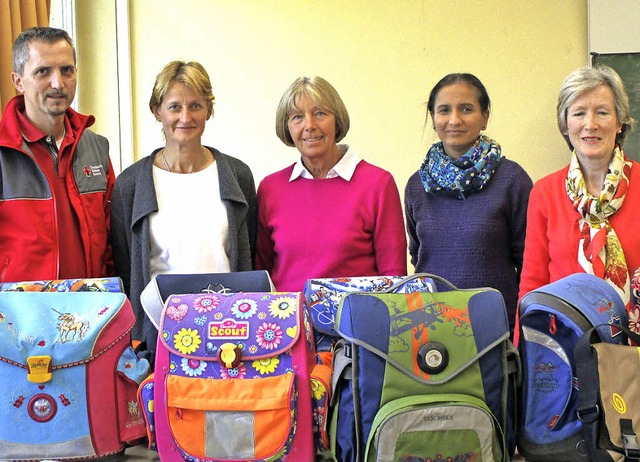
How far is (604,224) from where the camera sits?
190 cm

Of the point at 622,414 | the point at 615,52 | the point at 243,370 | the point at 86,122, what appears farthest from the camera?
the point at 615,52

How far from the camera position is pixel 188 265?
6.83 ft

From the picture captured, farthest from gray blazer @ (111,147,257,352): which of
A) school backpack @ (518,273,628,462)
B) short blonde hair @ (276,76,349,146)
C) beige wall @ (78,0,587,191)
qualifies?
beige wall @ (78,0,587,191)

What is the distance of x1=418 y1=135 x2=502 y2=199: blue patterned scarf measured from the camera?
7.48 ft

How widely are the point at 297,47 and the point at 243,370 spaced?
304 centimetres

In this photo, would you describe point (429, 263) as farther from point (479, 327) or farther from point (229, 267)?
point (479, 327)

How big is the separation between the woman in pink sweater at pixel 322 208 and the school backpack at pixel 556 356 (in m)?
0.64

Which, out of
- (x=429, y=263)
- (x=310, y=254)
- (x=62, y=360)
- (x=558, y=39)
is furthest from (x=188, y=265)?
(x=558, y=39)

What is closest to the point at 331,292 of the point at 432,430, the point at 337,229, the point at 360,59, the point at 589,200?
the point at 337,229

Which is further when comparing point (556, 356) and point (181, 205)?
point (181, 205)

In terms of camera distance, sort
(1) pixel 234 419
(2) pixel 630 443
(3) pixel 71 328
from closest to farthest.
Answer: (2) pixel 630 443 < (1) pixel 234 419 < (3) pixel 71 328

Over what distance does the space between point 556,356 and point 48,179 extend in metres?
1.51

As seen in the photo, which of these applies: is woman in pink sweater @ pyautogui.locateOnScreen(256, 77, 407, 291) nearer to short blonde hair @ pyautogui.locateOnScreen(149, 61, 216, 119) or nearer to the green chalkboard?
short blonde hair @ pyautogui.locateOnScreen(149, 61, 216, 119)

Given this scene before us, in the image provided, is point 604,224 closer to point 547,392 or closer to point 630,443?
point 547,392
